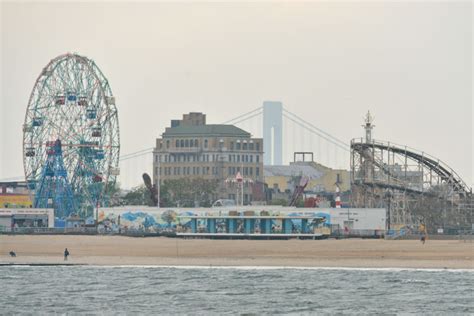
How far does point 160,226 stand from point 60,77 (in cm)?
3054

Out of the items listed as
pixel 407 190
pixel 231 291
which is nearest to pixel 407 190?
pixel 407 190

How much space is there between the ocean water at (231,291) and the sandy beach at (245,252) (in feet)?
7.13

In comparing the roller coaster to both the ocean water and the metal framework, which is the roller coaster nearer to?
the metal framework

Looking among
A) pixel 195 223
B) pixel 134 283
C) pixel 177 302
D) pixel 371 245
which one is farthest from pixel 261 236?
pixel 177 302

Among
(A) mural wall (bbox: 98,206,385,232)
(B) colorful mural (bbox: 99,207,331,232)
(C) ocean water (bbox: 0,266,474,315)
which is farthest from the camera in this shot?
(A) mural wall (bbox: 98,206,385,232)

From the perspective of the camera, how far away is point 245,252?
113 m

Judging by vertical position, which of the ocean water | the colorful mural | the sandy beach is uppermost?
the colorful mural

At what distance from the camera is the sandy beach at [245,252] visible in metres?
103

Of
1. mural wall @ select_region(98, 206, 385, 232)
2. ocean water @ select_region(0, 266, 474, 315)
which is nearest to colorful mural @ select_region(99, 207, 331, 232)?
mural wall @ select_region(98, 206, 385, 232)

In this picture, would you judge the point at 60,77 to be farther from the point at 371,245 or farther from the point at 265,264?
the point at 265,264

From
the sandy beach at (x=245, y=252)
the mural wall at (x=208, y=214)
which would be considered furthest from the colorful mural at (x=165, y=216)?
the sandy beach at (x=245, y=252)

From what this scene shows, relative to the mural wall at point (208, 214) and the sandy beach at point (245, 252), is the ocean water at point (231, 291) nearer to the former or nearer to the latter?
the sandy beach at point (245, 252)

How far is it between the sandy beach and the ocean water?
2.17 meters

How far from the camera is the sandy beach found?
337 feet
